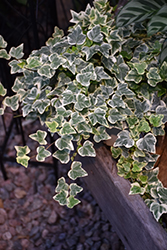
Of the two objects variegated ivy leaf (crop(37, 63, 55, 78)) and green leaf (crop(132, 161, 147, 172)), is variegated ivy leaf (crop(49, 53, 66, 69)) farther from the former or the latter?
green leaf (crop(132, 161, 147, 172))

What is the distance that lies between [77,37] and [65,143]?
0.40 metres

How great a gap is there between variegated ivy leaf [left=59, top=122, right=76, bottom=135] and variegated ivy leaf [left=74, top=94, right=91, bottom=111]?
0.24 feet

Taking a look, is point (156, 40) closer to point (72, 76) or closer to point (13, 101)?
point (72, 76)

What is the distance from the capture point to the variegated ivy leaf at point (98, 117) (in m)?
0.90

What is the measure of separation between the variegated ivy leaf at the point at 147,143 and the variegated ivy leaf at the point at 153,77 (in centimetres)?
20

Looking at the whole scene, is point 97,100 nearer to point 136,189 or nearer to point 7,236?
point 136,189

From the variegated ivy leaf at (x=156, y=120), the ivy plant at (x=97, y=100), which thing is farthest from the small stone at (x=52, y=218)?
the variegated ivy leaf at (x=156, y=120)

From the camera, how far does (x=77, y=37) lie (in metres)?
0.97

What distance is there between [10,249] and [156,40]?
128 cm

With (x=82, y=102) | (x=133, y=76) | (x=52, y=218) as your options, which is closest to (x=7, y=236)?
(x=52, y=218)

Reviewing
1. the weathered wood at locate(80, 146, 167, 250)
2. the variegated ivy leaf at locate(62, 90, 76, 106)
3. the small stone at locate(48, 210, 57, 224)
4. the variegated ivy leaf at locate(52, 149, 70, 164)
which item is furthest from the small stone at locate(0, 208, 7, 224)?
the variegated ivy leaf at locate(62, 90, 76, 106)

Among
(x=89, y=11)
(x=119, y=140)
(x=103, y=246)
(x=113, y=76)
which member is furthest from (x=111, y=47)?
(x=103, y=246)

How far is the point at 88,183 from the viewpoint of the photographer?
1.14m

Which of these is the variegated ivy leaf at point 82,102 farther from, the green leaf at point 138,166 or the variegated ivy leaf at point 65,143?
the green leaf at point 138,166
